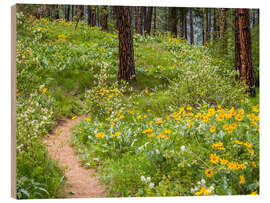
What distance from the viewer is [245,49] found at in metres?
4.12

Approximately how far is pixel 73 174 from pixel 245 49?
335 cm

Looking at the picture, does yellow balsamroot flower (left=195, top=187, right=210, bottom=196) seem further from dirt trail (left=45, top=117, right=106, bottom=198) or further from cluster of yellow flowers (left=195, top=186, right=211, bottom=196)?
dirt trail (left=45, top=117, right=106, bottom=198)

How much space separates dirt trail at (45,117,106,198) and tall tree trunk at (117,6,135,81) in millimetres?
2147

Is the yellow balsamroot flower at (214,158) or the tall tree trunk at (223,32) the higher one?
the tall tree trunk at (223,32)

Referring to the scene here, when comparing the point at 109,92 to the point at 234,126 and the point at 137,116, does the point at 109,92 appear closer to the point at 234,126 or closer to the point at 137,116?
the point at 137,116

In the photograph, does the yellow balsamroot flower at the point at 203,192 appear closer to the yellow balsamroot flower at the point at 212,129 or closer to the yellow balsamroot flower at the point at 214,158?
the yellow balsamroot flower at the point at 214,158

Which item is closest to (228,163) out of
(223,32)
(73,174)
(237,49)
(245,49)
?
(73,174)

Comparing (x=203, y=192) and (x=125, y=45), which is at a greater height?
(x=125, y=45)

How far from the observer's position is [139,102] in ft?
14.8

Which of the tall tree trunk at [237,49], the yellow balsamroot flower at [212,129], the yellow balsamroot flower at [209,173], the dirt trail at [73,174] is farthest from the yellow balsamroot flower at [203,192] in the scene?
the tall tree trunk at [237,49]

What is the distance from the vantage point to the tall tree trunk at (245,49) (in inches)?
160

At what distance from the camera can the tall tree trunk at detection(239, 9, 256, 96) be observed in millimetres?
4055

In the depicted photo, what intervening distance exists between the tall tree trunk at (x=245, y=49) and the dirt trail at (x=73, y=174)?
9.24 ft
